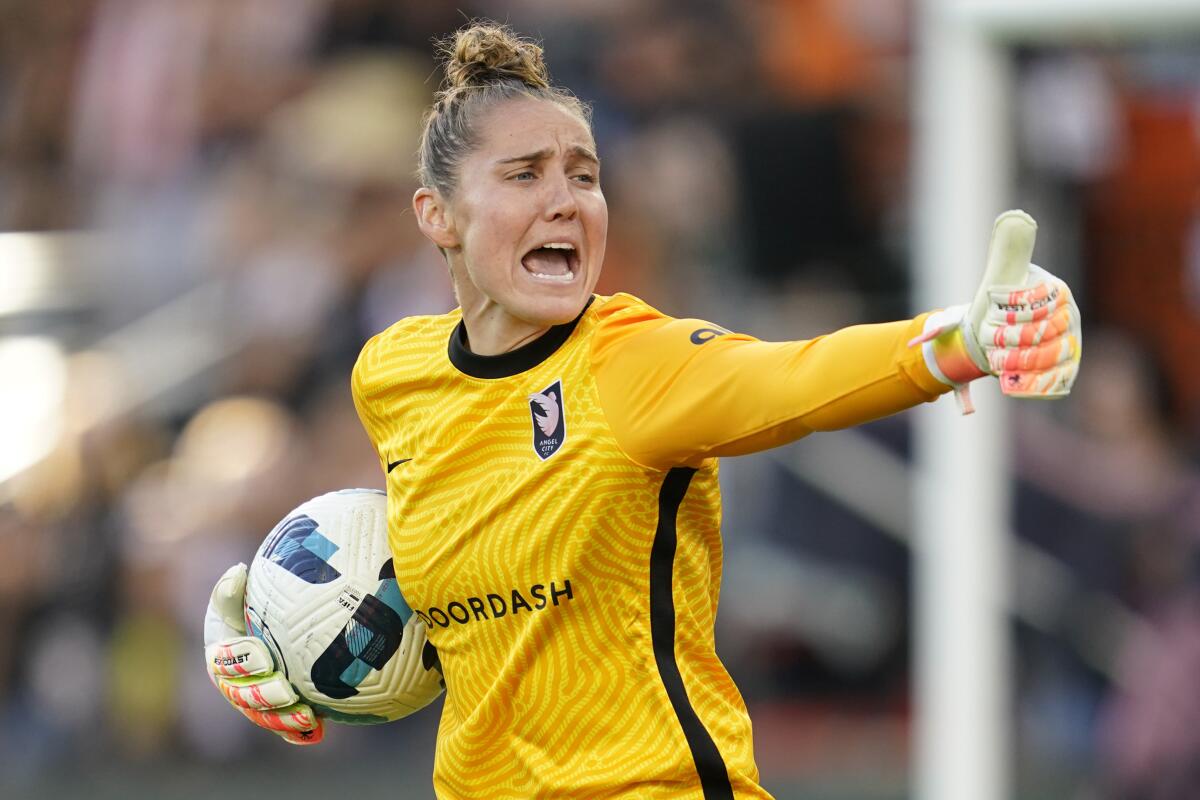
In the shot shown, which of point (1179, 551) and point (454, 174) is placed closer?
point (454, 174)

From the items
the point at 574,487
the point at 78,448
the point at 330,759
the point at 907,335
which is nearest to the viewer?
the point at 907,335

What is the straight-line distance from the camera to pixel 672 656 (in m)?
3.11

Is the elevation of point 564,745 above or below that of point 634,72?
below

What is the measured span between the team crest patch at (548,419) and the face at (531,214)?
0.12m

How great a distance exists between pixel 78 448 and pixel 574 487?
5.70 m

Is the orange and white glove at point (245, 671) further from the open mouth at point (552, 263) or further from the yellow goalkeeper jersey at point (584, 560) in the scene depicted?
the open mouth at point (552, 263)

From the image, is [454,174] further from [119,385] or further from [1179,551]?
[119,385]

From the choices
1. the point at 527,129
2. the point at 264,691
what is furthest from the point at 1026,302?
the point at 264,691

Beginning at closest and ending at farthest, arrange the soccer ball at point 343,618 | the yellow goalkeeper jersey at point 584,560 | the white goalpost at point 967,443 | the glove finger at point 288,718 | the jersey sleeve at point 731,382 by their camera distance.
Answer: the jersey sleeve at point 731,382 → the yellow goalkeeper jersey at point 584,560 → the soccer ball at point 343,618 → the glove finger at point 288,718 → the white goalpost at point 967,443

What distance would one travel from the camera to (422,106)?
8.65 m

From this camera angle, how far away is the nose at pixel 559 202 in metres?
3.15

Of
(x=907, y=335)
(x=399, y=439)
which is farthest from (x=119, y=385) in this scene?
(x=907, y=335)

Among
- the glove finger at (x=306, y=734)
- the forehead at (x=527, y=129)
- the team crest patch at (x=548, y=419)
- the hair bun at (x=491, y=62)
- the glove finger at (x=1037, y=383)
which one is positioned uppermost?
the hair bun at (x=491, y=62)

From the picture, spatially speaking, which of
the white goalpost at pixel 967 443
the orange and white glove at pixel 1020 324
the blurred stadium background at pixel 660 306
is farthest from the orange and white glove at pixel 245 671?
the blurred stadium background at pixel 660 306
